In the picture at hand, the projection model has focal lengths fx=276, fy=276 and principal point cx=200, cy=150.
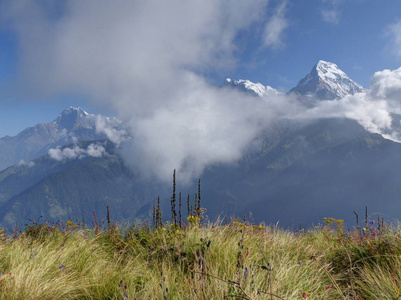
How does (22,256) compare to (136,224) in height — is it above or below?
below

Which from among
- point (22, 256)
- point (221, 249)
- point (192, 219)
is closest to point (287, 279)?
point (221, 249)

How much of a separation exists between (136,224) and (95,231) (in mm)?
1133

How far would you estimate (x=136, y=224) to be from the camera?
26.5 feet

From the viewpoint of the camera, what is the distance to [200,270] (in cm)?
317

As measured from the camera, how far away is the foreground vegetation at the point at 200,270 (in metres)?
3.04

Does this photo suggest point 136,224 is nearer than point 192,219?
No

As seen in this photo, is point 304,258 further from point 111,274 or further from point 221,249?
point 111,274

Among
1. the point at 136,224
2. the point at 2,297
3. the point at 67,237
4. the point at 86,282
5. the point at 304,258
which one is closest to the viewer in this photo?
the point at 2,297

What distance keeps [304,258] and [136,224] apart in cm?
482

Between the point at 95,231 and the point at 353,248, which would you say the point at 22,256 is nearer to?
the point at 95,231

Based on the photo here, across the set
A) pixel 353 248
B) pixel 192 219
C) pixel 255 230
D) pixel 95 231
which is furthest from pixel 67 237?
pixel 353 248

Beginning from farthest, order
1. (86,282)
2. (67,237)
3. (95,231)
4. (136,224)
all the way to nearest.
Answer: (136,224) < (95,231) < (67,237) < (86,282)

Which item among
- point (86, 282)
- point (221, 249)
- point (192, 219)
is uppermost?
point (192, 219)

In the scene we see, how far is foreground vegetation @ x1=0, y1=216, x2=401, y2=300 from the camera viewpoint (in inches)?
119
